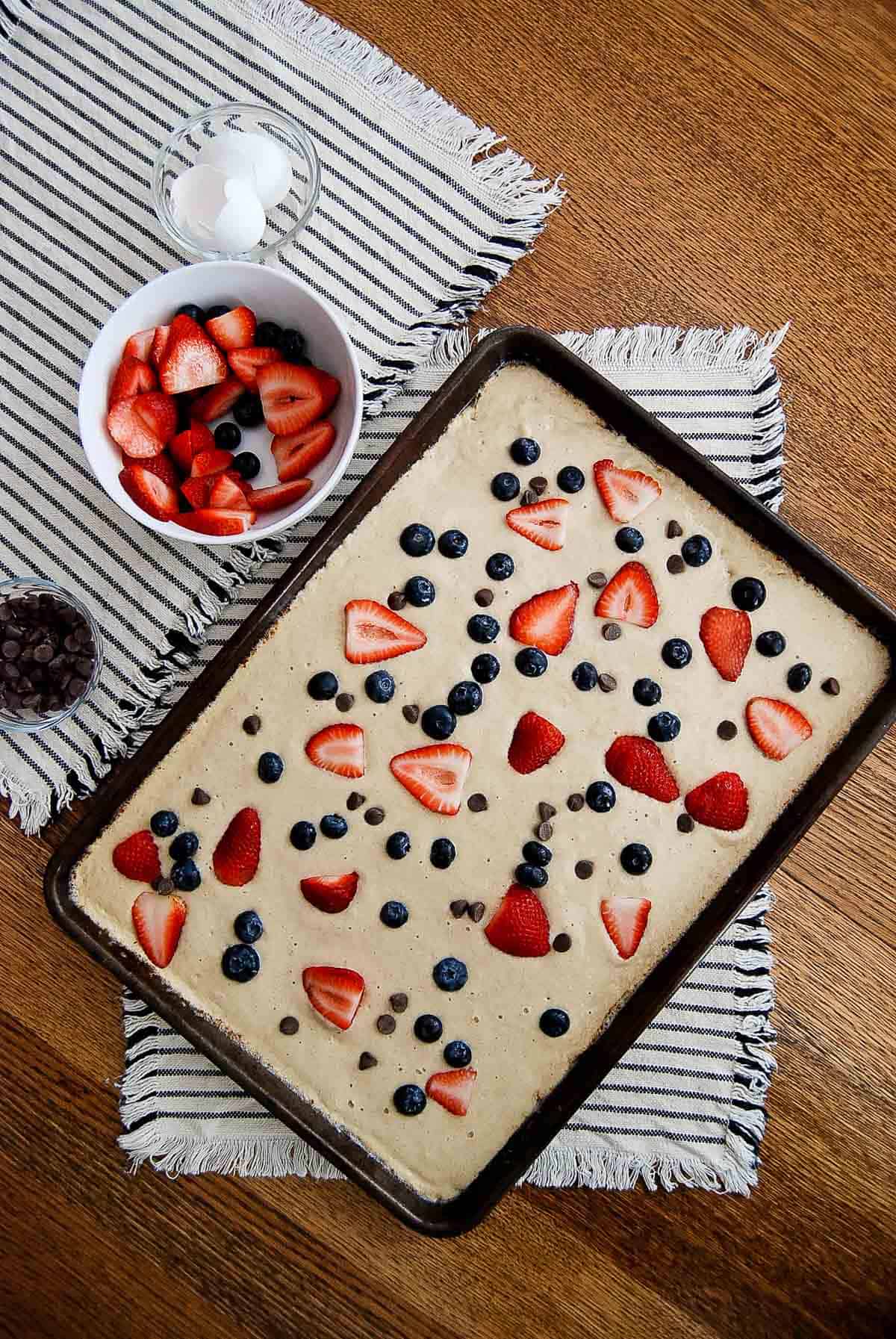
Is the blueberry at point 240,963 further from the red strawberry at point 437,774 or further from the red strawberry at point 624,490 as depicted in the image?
the red strawberry at point 624,490

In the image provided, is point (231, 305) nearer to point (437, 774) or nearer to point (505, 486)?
point (505, 486)

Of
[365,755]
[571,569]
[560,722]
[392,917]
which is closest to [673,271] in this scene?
[571,569]

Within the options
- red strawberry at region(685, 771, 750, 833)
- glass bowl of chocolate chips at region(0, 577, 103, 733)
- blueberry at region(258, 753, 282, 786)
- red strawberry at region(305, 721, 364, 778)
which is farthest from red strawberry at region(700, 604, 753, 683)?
glass bowl of chocolate chips at region(0, 577, 103, 733)

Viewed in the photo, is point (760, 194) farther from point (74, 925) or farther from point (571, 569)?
point (74, 925)

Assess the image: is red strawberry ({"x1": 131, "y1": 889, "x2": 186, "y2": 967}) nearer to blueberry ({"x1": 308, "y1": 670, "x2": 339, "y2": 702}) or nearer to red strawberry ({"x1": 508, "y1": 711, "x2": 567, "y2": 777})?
blueberry ({"x1": 308, "y1": 670, "x2": 339, "y2": 702})

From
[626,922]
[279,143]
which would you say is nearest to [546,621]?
[626,922]
